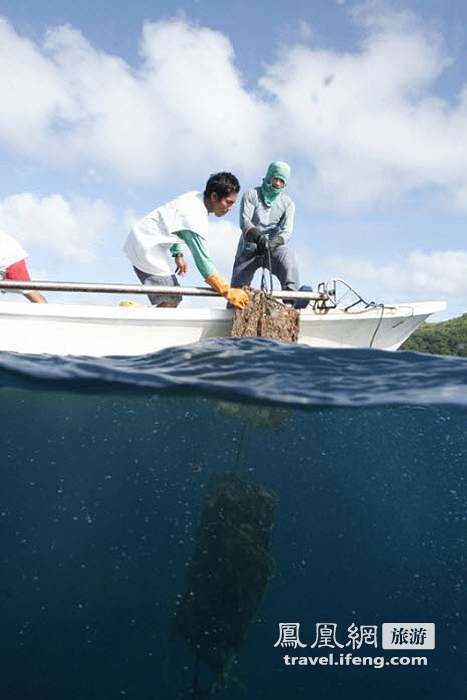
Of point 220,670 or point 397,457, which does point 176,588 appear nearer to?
point 397,457

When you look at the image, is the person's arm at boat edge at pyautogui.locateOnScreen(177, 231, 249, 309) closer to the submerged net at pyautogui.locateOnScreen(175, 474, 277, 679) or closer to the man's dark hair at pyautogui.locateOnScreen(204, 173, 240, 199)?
the man's dark hair at pyautogui.locateOnScreen(204, 173, 240, 199)

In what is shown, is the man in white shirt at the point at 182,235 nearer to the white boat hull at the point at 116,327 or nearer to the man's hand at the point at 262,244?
the white boat hull at the point at 116,327

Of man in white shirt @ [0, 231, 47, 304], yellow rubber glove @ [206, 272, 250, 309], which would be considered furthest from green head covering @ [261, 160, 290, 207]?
man in white shirt @ [0, 231, 47, 304]

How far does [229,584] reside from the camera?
8609 mm

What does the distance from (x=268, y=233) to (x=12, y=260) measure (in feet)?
9.59

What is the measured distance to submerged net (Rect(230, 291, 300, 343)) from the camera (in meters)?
5.84

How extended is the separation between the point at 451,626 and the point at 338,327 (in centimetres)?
2413

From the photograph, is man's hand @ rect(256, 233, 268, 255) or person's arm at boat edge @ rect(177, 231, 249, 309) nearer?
person's arm at boat edge @ rect(177, 231, 249, 309)

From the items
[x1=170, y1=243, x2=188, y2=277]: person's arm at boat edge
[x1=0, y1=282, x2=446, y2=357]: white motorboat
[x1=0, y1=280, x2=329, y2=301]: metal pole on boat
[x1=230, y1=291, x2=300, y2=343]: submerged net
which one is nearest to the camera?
[x1=0, y1=280, x2=329, y2=301]: metal pole on boat

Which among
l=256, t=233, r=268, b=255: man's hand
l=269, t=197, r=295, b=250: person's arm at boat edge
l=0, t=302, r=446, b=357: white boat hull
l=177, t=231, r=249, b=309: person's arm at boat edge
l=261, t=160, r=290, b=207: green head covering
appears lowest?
l=0, t=302, r=446, b=357: white boat hull

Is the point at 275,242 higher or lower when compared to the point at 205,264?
higher

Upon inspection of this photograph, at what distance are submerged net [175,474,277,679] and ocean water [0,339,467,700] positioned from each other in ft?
A: 0.14

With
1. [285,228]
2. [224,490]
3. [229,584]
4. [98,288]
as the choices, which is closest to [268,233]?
[285,228]

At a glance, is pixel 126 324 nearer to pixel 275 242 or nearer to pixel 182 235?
pixel 182 235
